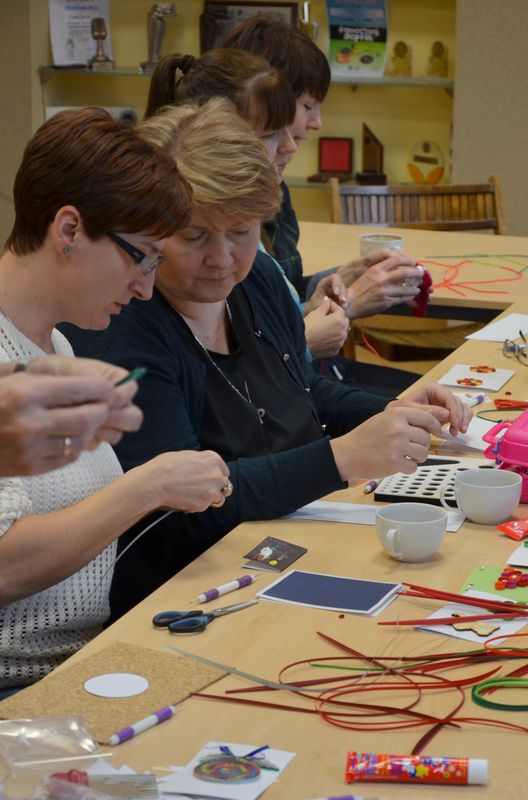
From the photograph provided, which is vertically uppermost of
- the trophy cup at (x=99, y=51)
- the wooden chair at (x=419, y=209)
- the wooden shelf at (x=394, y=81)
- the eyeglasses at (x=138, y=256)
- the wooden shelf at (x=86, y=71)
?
the trophy cup at (x=99, y=51)

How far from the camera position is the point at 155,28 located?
5.62 metres

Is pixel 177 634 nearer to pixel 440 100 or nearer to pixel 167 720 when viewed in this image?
pixel 167 720

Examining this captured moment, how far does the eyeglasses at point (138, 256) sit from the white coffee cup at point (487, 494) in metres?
0.59

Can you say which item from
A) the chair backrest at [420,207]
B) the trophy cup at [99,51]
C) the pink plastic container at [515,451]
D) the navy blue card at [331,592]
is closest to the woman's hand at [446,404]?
the pink plastic container at [515,451]

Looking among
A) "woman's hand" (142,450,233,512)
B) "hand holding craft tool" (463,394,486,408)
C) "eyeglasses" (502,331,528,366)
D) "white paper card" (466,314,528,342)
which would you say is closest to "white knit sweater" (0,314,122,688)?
"woman's hand" (142,450,233,512)

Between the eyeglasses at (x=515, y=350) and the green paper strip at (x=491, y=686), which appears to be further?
the eyeglasses at (x=515, y=350)

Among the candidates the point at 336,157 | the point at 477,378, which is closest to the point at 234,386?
the point at 477,378

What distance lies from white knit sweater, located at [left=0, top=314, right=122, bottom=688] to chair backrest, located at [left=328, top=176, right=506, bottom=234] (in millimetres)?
2814

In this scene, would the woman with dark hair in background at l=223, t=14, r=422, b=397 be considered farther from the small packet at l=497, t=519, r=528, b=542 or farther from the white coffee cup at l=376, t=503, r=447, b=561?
the white coffee cup at l=376, t=503, r=447, b=561

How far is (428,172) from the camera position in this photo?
578 cm

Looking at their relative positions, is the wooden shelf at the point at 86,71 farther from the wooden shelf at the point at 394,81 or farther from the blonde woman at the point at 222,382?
the blonde woman at the point at 222,382

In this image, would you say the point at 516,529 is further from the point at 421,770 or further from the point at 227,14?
the point at 227,14

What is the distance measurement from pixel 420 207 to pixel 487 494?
2830 mm

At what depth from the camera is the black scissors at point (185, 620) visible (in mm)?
1471
